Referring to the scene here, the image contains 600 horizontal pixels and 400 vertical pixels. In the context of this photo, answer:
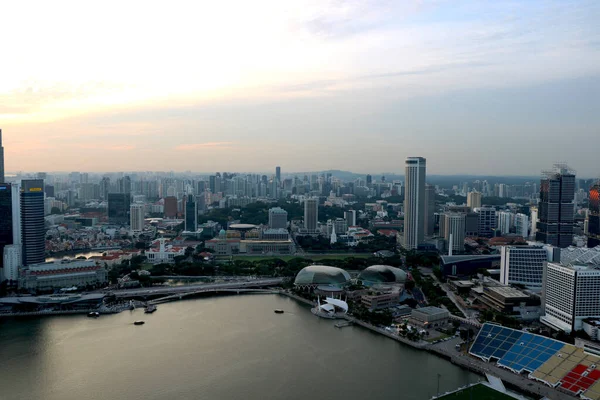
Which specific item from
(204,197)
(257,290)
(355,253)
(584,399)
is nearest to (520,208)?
(355,253)

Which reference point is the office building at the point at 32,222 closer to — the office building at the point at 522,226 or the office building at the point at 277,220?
the office building at the point at 277,220

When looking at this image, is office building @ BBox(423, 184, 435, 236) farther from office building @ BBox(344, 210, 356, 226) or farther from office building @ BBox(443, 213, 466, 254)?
office building @ BBox(344, 210, 356, 226)

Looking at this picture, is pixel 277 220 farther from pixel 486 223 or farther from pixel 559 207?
pixel 559 207

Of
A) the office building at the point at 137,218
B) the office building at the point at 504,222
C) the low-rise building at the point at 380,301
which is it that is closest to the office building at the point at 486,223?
the office building at the point at 504,222

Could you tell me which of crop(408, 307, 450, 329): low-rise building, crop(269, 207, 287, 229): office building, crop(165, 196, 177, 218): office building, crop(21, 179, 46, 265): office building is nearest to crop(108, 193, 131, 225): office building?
crop(165, 196, 177, 218): office building

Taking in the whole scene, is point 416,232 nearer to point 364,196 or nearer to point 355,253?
point 355,253
